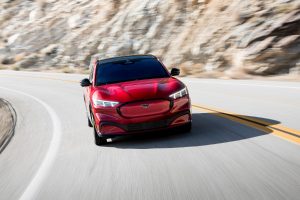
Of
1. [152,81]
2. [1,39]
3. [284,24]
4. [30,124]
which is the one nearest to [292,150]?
[152,81]

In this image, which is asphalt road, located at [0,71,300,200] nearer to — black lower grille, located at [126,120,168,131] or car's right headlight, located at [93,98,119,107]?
black lower grille, located at [126,120,168,131]

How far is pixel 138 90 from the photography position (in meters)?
8.85

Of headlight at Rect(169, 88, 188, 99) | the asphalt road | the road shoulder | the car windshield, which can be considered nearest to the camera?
the asphalt road

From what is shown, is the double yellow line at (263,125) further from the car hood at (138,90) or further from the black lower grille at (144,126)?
the black lower grille at (144,126)

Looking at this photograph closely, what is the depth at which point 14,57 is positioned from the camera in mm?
46812

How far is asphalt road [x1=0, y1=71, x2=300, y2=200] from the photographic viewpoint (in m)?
5.82

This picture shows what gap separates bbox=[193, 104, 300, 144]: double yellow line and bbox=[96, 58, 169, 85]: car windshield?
1703 mm

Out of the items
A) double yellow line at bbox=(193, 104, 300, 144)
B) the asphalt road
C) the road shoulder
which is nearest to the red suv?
the asphalt road

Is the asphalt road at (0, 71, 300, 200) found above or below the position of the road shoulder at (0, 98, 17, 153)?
above

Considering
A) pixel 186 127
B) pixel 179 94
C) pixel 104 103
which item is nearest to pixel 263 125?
pixel 186 127

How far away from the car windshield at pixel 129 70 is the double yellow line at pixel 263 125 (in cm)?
170

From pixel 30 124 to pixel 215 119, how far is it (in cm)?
511

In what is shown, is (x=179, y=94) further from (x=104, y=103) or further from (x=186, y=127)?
(x=104, y=103)

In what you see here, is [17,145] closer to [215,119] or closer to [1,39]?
[215,119]
